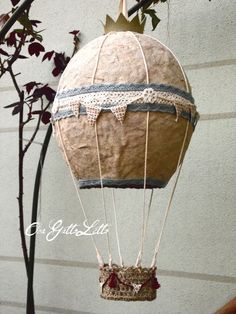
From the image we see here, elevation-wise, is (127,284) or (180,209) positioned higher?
(127,284)

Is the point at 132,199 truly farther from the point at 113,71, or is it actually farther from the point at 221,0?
the point at 113,71

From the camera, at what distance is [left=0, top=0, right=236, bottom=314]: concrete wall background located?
1761 millimetres

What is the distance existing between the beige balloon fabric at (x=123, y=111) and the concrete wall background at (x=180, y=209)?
73cm

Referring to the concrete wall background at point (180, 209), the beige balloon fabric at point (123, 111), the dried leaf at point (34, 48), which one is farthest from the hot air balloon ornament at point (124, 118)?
the dried leaf at point (34, 48)

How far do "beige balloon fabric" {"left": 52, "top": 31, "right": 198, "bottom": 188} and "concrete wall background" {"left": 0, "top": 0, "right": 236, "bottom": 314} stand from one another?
0.73 meters

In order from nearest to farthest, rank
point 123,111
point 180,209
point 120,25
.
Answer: point 123,111
point 120,25
point 180,209

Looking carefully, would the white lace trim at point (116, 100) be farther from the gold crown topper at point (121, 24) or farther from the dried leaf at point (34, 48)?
the dried leaf at point (34, 48)

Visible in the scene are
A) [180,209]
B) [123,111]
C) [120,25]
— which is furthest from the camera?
[180,209]

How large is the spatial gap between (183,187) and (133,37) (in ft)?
2.89

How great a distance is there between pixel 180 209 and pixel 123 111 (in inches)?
36.4

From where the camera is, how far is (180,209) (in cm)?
184

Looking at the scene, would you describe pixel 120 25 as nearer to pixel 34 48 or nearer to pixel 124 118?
pixel 124 118

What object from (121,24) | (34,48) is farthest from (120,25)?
(34,48)

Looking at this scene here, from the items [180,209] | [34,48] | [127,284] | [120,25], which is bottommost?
[180,209]
